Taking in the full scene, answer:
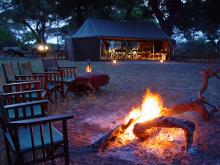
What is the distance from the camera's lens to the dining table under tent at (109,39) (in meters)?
21.2

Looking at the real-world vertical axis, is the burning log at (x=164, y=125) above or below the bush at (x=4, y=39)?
below

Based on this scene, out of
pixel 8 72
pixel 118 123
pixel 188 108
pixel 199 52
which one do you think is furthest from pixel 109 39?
pixel 188 108

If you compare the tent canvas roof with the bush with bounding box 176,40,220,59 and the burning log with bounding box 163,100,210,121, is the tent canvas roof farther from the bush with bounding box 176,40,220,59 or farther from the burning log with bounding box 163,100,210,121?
the burning log with bounding box 163,100,210,121

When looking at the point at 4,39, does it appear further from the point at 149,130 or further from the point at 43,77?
the point at 149,130

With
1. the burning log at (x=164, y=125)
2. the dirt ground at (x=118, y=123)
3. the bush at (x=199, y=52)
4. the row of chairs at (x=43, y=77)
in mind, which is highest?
the bush at (x=199, y=52)

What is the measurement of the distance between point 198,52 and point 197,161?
75.8 ft

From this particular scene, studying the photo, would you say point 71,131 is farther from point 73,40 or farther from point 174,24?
point 174,24

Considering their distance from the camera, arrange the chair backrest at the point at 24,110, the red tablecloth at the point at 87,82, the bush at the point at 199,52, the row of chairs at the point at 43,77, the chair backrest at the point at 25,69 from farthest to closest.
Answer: the bush at the point at 199,52 < the red tablecloth at the point at 87,82 < the chair backrest at the point at 25,69 < the row of chairs at the point at 43,77 < the chair backrest at the point at 24,110

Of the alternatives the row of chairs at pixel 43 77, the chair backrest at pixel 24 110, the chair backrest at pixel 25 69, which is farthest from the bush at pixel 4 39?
the chair backrest at pixel 24 110

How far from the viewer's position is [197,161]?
3064 mm

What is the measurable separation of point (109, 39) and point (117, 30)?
1101 mm

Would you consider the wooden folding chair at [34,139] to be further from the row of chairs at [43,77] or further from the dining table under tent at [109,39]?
the dining table under tent at [109,39]

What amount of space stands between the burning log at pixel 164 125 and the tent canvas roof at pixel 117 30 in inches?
685

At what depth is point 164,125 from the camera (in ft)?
11.1
